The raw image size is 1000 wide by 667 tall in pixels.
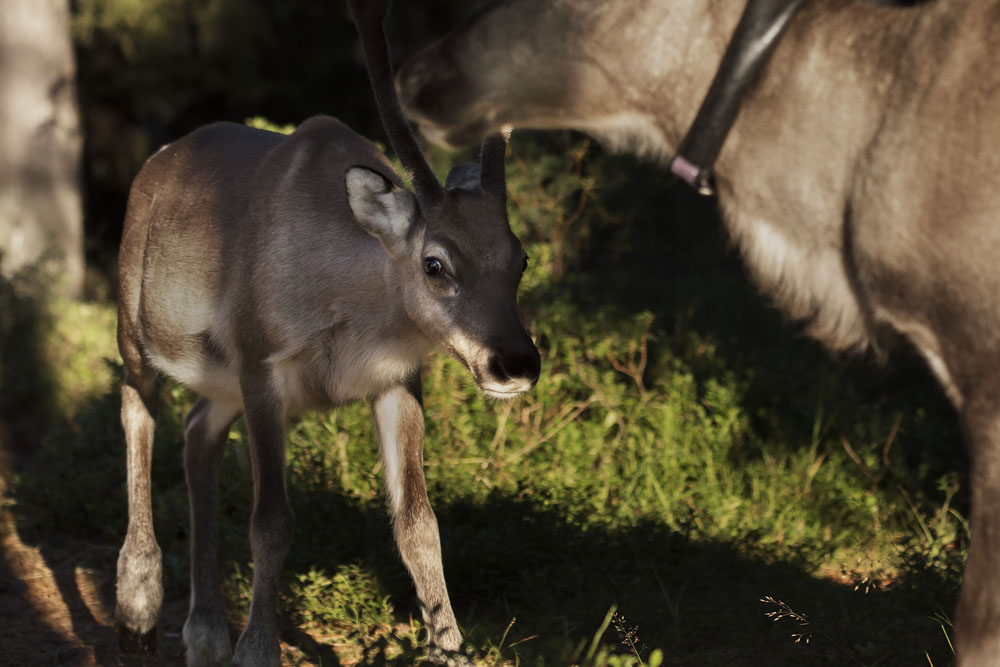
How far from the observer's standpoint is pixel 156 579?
506 cm

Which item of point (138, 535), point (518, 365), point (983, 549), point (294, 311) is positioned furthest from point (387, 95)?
point (983, 549)

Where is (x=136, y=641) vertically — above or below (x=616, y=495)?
above

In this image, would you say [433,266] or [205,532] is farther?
[205,532]

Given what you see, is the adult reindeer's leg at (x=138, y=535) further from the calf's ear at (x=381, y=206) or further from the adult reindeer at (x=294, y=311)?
the calf's ear at (x=381, y=206)

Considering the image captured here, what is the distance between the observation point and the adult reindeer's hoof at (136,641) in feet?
16.3

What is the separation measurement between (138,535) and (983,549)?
3.36 metres

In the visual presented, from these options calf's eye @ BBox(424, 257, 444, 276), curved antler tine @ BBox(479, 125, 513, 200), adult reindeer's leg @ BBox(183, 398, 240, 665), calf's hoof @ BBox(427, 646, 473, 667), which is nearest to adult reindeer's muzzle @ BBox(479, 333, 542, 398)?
calf's eye @ BBox(424, 257, 444, 276)

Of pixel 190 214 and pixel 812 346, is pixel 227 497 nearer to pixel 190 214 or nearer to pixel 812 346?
pixel 190 214

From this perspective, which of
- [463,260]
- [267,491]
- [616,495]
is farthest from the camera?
[616,495]

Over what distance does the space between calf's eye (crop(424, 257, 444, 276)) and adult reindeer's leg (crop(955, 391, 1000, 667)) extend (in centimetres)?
176

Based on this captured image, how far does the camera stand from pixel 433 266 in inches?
165

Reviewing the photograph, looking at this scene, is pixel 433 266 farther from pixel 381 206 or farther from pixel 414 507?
pixel 414 507

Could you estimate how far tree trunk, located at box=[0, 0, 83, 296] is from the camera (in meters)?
10.4

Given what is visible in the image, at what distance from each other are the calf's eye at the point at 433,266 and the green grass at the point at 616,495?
124cm
